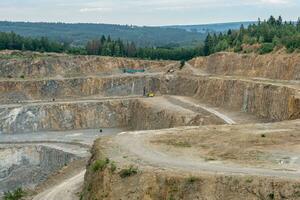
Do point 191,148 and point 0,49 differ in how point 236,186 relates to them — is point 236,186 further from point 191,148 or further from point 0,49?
point 0,49

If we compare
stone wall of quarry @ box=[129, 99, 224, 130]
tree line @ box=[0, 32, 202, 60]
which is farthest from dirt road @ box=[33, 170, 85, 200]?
tree line @ box=[0, 32, 202, 60]

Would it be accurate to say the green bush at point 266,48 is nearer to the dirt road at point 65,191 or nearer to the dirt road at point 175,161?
the dirt road at point 175,161

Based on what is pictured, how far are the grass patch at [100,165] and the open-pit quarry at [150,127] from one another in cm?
18

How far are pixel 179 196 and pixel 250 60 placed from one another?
167 feet

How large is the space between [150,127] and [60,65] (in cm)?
3224

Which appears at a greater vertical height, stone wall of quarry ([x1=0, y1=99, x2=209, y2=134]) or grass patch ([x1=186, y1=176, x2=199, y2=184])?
grass patch ([x1=186, y1=176, x2=199, y2=184])

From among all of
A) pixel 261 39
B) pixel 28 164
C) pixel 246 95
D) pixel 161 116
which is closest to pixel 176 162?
pixel 28 164

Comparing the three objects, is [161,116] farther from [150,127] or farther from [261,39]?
[261,39]

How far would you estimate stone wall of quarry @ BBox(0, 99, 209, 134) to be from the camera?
69.6 meters

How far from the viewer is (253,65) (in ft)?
243

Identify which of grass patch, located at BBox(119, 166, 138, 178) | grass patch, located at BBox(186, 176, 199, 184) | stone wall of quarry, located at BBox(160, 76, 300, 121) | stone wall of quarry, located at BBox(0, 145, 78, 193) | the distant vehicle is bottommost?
stone wall of quarry, located at BBox(0, 145, 78, 193)

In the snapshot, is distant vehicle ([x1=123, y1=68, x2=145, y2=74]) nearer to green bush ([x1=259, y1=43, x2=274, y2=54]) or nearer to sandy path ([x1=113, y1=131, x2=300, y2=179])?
green bush ([x1=259, y1=43, x2=274, y2=54])

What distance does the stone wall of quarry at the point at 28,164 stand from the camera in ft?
178

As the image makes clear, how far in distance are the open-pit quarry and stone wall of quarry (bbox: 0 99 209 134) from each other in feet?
0.43
